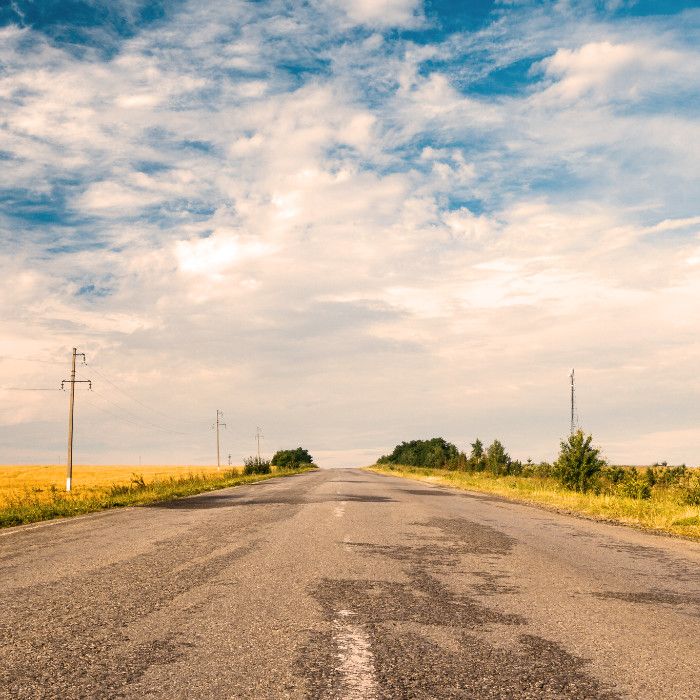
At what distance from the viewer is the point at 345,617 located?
5.03 meters

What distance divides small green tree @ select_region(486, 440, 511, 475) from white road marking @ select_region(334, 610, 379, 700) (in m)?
49.8

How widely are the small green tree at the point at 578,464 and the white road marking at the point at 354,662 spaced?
25299 millimetres

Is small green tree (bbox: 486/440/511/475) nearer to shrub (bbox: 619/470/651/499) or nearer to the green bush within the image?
the green bush

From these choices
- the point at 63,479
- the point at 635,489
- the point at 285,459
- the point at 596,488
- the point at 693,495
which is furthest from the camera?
the point at 285,459

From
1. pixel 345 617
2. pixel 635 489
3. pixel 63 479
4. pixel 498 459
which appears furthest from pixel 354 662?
Result: pixel 63 479

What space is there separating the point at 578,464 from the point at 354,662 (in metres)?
26.4

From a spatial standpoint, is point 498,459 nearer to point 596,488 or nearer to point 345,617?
point 596,488

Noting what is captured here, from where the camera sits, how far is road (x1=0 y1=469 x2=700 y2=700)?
144 inches

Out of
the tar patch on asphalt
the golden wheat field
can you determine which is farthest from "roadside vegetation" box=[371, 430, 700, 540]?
the golden wheat field

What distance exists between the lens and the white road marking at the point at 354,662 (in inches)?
135

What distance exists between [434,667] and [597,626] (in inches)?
70.5

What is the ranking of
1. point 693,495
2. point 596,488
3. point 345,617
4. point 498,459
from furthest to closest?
point 498,459 < point 596,488 < point 693,495 < point 345,617

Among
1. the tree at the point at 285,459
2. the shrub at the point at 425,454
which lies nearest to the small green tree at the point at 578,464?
the shrub at the point at 425,454

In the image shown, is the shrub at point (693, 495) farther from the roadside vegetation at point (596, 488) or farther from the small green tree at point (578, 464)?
the small green tree at point (578, 464)
